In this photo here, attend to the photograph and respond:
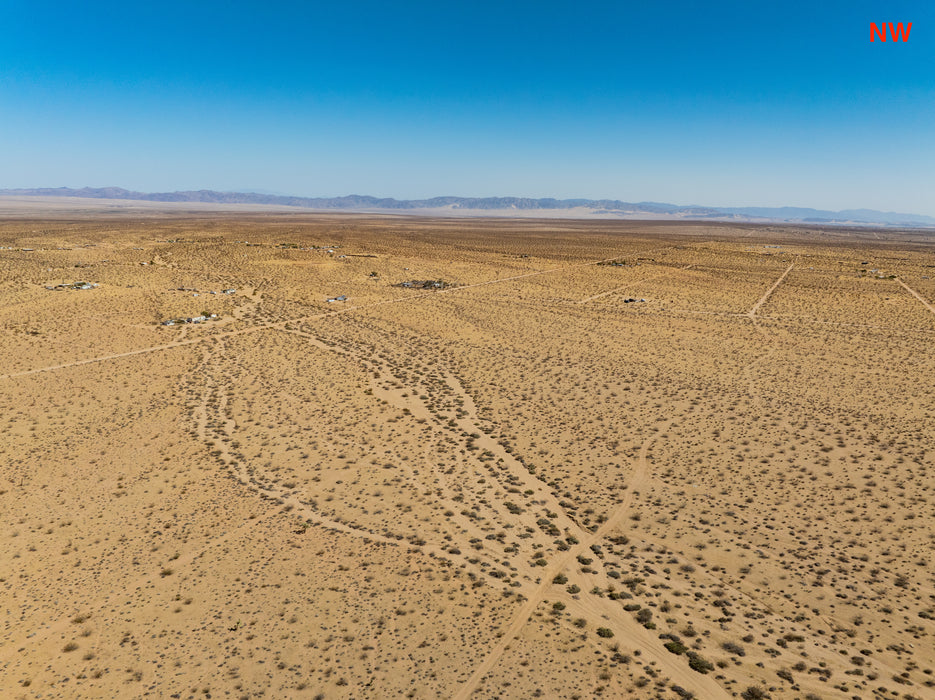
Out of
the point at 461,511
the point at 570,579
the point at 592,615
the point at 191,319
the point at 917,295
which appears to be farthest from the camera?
the point at 917,295

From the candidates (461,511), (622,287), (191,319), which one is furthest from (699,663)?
(622,287)

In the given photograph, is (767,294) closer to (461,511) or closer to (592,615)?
(461,511)

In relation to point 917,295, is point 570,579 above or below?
below

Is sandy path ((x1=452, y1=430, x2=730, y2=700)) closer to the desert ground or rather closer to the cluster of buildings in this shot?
the desert ground

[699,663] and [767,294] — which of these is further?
[767,294]

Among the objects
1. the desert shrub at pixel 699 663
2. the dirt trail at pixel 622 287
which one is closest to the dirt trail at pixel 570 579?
the desert shrub at pixel 699 663

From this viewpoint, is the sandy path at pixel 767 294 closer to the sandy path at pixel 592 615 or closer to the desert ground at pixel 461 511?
the desert ground at pixel 461 511

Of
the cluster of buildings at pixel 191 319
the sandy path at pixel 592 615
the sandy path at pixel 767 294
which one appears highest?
the sandy path at pixel 767 294

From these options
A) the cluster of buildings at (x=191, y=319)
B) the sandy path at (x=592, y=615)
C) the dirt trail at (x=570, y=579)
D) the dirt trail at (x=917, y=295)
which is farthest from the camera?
the dirt trail at (x=917, y=295)
